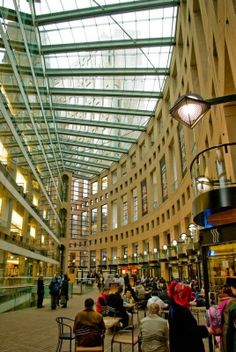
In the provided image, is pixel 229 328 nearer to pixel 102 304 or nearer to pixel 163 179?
pixel 102 304

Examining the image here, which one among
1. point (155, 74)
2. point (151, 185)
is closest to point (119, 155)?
point (151, 185)

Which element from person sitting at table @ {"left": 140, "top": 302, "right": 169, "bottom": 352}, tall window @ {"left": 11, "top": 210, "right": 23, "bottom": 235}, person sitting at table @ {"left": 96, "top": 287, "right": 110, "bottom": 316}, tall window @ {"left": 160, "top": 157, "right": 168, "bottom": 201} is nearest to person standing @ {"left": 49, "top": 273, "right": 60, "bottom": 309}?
tall window @ {"left": 11, "top": 210, "right": 23, "bottom": 235}

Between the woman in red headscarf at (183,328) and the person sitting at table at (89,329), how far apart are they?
6.82ft

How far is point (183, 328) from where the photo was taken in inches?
125

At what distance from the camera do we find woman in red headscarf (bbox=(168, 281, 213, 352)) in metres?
3.15

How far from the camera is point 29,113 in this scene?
67.5 ft

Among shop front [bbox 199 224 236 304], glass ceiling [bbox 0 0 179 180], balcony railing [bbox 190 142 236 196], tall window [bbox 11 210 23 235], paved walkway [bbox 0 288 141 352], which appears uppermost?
glass ceiling [bbox 0 0 179 180]

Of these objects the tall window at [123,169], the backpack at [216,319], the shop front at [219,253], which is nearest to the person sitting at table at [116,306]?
the shop front at [219,253]

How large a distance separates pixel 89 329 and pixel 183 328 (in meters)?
2.30

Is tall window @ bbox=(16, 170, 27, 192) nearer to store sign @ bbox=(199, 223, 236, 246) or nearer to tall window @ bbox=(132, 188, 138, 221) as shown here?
store sign @ bbox=(199, 223, 236, 246)

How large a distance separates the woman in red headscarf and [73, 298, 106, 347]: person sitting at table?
6.82 feet

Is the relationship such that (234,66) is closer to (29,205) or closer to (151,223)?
(29,205)

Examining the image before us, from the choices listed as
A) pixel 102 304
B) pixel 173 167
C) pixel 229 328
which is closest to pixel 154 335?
pixel 229 328

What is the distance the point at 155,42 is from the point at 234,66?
1648 centimetres
